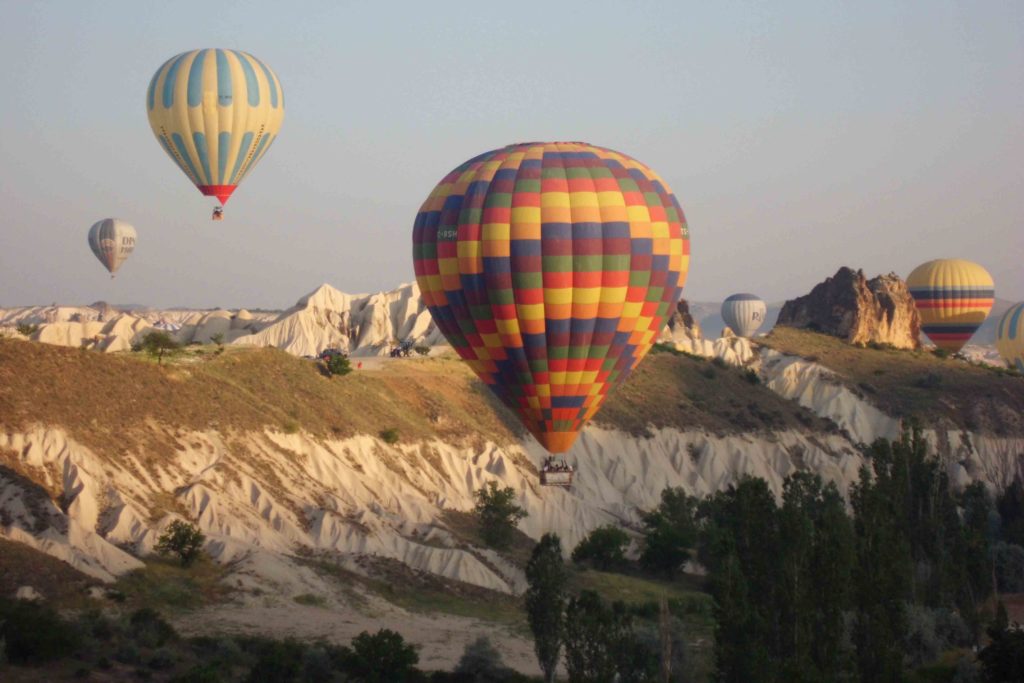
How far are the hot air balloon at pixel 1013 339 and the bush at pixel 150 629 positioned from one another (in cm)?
11251

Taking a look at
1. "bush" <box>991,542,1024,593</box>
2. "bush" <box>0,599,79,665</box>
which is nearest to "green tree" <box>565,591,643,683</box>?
"bush" <box>0,599,79,665</box>

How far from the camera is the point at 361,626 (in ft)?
196

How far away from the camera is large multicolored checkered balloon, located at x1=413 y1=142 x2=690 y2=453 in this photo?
55719 mm

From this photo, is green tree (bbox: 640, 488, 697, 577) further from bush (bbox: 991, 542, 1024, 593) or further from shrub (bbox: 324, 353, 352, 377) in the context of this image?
shrub (bbox: 324, 353, 352, 377)

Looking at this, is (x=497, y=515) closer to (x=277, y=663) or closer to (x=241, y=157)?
(x=241, y=157)

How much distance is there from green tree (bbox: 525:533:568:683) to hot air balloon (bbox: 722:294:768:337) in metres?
123

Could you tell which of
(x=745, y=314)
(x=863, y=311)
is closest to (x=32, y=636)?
(x=863, y=311)

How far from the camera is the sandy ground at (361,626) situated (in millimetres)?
55812

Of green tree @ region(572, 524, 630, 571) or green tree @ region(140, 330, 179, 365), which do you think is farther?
green tree @ region(140, 330, 179, 365)

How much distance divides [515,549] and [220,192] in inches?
945

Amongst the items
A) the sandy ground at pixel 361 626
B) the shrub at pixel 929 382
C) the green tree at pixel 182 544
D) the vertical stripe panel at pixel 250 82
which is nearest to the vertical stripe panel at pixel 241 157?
the vertical stripe panel at pixel 250 82

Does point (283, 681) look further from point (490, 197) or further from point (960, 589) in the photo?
point (960, 589)

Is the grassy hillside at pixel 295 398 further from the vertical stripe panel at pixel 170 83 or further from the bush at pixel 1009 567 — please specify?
the bush at pixel 1009 567

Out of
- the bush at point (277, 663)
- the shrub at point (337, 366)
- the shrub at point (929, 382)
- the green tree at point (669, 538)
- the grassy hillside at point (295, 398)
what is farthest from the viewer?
the shrub at point (929, 382)
